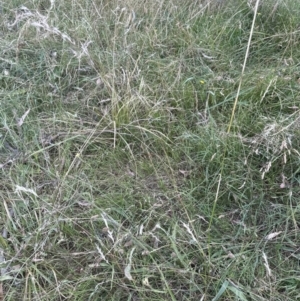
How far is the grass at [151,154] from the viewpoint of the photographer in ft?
4.36

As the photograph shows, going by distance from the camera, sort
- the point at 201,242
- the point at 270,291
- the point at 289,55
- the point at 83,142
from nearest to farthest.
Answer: the point at 270,291 → the point at 201,242 → the point at 83,142 → the point at 289,55

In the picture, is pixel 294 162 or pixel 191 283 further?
pixel 294 162

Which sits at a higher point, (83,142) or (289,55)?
(289,55)

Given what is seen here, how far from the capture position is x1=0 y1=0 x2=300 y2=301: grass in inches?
52.3

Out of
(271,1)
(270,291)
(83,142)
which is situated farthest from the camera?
(271,1)

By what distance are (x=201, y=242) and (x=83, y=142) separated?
2.10ft

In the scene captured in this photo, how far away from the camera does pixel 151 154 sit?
168 centimetres

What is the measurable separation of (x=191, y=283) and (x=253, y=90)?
0.88 meters

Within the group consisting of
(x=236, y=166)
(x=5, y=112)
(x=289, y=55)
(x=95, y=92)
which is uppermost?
(x=289, y=55)

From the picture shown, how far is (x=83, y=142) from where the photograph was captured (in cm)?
173

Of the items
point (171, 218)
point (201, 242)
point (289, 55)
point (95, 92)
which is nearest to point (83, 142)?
point (95, 92)

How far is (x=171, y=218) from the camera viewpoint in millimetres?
1445

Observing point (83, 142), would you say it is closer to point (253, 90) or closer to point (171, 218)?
point (171, 218)

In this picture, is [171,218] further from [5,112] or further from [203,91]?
[5,112]
